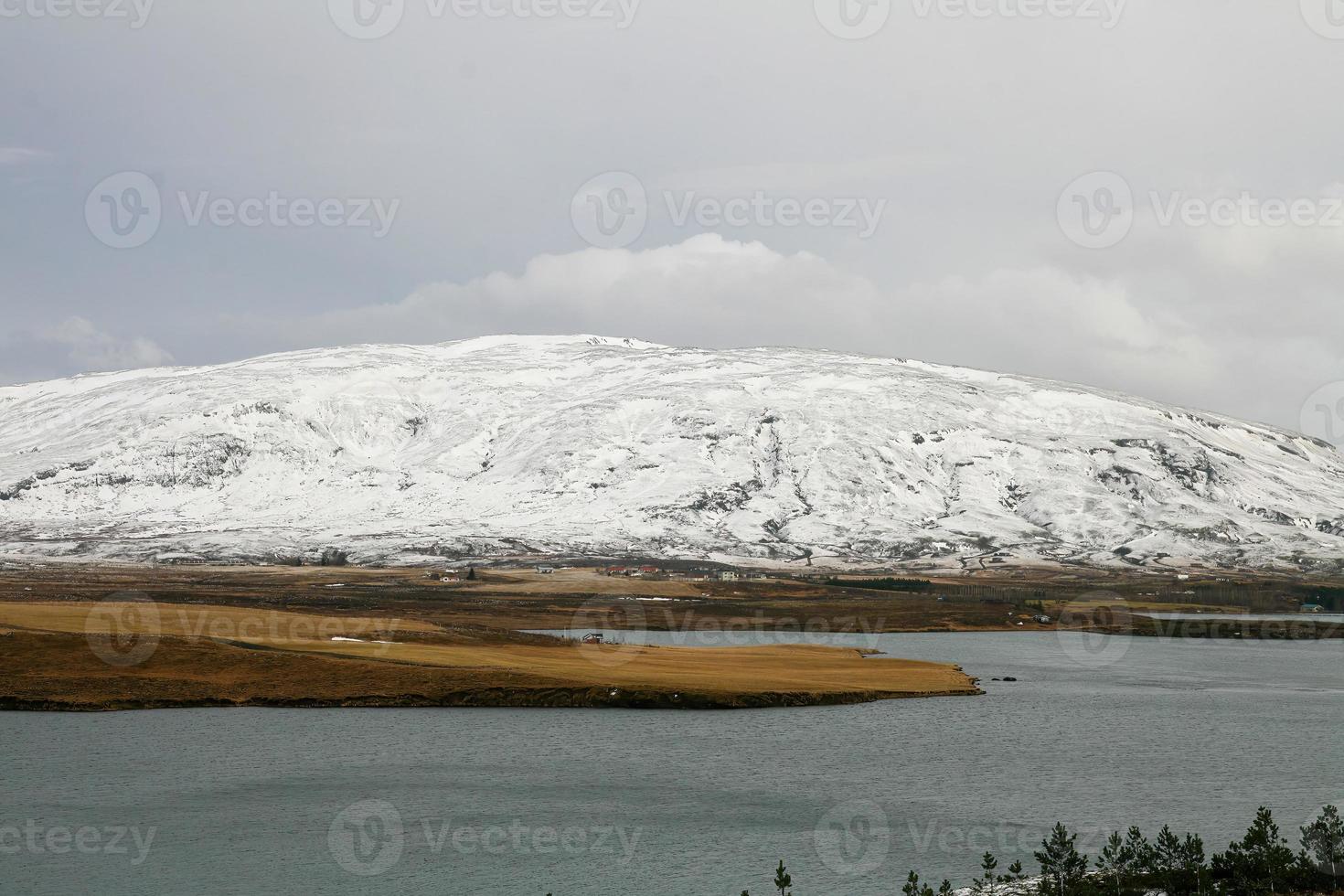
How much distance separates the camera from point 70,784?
2206 inches

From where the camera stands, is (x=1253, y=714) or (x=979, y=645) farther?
(x=979, y=645)

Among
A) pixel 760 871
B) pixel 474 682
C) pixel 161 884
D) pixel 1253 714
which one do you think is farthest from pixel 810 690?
pixel 161 884

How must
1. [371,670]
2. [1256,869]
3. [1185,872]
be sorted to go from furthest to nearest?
[371,670], [1185,872], [1256,869]

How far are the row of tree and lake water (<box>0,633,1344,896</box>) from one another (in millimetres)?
5866

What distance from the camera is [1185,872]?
120ft

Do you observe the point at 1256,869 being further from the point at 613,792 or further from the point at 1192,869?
the point at 613,792

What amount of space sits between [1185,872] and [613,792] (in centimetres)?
2780

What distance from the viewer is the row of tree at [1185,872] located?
35.2 meters

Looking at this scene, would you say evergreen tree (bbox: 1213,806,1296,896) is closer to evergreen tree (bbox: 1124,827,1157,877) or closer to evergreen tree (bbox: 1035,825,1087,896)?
evergreen tree (bbox: 1124,827,1157,877)

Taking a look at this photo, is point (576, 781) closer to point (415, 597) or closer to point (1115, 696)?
point (1115, 696)

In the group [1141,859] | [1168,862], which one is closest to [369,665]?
[1141,859]

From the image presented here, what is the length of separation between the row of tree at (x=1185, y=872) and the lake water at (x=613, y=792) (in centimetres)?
587

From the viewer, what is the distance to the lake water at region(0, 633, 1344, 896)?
146 ft

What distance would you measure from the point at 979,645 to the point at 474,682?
80186 millimetres
